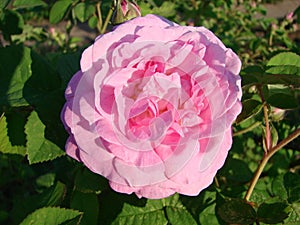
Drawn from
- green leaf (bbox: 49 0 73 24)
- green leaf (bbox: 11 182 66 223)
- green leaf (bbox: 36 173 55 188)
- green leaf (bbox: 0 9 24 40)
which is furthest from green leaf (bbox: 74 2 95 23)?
green leaf (bbox: 11 182 66 223)

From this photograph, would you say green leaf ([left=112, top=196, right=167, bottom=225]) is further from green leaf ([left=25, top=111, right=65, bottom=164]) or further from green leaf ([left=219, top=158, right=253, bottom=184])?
green leaf ([left=219, top=158, right=253, bottom=184])

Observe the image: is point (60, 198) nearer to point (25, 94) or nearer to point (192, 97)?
point (25, 94)

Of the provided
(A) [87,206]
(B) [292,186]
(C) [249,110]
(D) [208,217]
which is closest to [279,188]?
(B) [292,186]

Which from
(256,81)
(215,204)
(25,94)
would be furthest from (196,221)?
(25,94)

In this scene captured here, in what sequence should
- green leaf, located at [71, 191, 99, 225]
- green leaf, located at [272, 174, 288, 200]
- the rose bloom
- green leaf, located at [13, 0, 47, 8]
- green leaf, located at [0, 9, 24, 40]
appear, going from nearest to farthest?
the rose bloom
green leaf, located at [71, 191, 99, 225]
green leaf, located at [272, 174, 288, 200]
green leaf, located at [13, 0, 47, 8]
green leaf, located at [0, 9, 24, 40]

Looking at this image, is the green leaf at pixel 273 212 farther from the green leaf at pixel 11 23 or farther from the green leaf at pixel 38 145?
the green leaf at pixel 11 23

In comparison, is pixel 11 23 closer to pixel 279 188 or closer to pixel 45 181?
pixel 45 181
